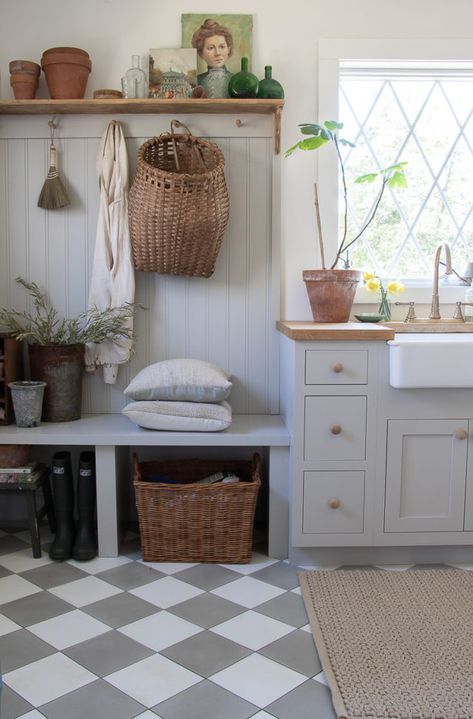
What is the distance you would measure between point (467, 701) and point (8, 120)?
9.10 ft

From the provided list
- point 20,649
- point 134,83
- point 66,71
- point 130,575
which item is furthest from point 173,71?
point 20,649

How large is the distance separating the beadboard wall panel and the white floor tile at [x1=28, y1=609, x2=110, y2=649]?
1090 millimetres

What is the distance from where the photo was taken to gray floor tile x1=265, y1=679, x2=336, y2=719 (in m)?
1.84

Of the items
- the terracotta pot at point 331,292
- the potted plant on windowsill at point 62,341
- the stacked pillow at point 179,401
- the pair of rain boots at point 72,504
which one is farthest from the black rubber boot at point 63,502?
the terracotta pot at point 331,292

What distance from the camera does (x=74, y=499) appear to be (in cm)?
310

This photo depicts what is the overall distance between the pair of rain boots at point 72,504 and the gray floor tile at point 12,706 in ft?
3.11

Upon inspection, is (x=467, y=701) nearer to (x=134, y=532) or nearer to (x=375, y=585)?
(x=375, y=585)

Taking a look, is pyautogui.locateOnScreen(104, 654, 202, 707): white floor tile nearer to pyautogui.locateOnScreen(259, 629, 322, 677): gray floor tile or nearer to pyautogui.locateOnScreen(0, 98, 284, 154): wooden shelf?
pyautogui.locateOnScreen(259, 629, 322, 677): gray floor tile

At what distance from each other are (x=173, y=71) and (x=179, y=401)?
4.51 ft

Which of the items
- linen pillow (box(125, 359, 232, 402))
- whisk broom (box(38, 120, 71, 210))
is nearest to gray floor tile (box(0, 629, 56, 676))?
linen pillow (box(125, 359, 232, 402))

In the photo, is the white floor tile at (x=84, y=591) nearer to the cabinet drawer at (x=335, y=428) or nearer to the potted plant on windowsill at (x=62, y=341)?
the potted plant on windowsill at (x=62, y=341)

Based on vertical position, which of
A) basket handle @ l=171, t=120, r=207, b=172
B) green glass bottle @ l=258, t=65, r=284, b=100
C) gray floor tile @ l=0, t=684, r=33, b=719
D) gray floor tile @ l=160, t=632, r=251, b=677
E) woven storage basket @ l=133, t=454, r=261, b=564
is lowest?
gray floor tile @ l=160, t=632, r=251, b=677

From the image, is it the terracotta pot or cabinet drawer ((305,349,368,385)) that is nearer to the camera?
cabinet drawer ((305,349,368,385))

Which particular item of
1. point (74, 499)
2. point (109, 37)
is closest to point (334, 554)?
point (74, 499)
